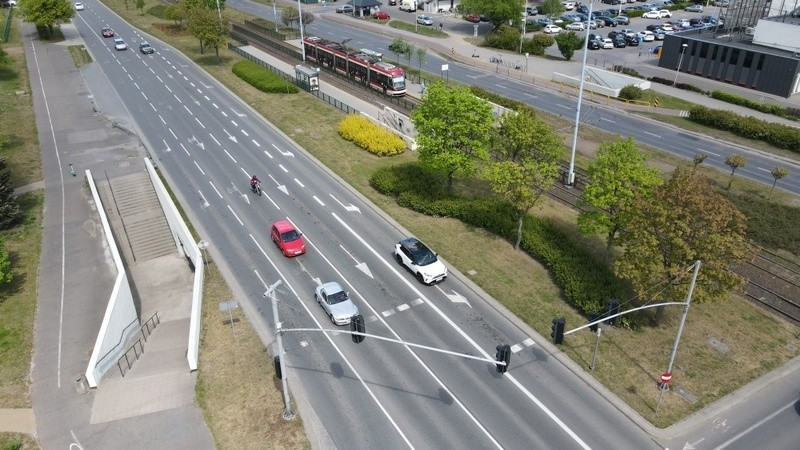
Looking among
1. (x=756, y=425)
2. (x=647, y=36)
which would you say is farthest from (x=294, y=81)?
(x=756, y=425)

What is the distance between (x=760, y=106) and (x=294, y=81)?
57.1 metres

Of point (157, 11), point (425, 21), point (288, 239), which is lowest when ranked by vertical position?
point (288, 239)

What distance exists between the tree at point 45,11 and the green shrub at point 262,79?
1541 inches

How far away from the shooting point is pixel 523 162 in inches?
1446

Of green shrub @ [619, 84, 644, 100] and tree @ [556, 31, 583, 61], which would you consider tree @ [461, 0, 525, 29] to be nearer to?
tree @ [556, 31, 583, 61]

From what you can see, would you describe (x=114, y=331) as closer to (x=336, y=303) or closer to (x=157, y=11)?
(x=336, y=303)

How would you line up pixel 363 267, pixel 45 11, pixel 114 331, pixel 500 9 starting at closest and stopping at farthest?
1. pixel 114 331
2. pixel 363 267
3. pixel 45 11
4. pixel 500 9

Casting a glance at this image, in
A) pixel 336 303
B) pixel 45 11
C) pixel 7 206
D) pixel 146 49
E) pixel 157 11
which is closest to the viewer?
pixel 336 303

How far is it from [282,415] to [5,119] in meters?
56.8

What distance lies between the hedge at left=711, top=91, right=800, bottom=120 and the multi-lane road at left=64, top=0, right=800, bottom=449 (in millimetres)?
51218

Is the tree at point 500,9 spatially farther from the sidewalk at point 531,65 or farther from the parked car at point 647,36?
the parked car at point 647,36

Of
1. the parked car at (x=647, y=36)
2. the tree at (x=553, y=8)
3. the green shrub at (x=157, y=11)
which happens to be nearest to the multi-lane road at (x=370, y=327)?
the parked car at (x=647, y=36)

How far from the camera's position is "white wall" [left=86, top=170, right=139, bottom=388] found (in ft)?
88.8

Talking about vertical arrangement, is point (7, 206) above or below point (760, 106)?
below
